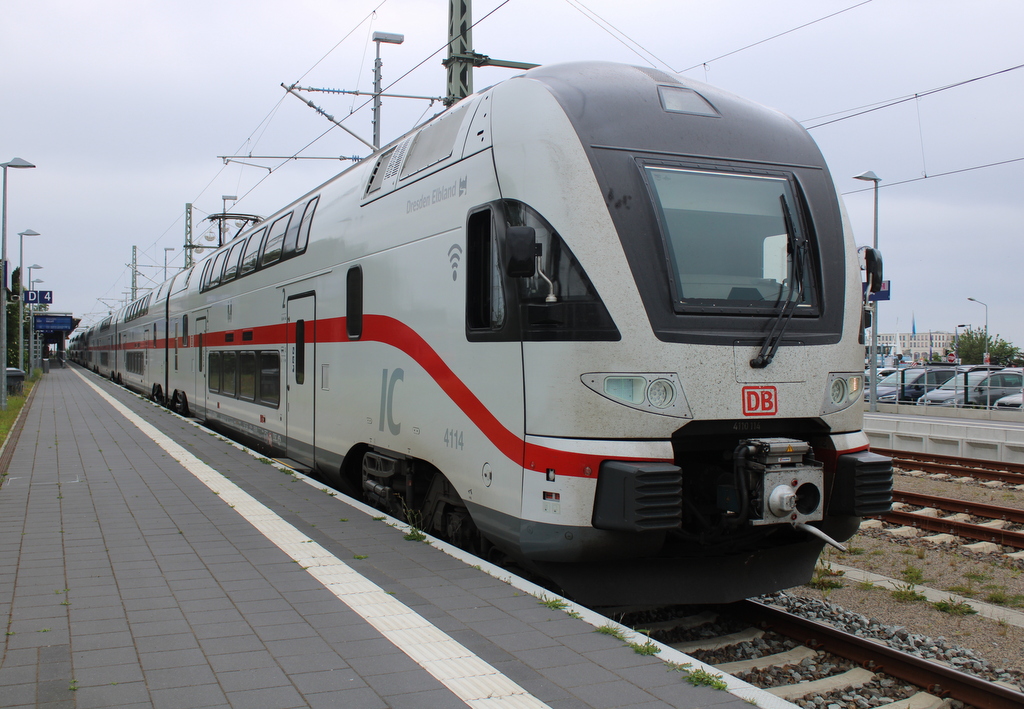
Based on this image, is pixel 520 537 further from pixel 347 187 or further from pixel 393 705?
pixel 347 187

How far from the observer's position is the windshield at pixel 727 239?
5.02 meters

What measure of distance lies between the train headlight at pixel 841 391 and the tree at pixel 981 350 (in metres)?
62.6

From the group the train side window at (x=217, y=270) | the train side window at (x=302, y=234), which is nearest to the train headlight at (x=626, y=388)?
the train side window at (x=302, y=234)

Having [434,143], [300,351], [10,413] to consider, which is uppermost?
[434,143]

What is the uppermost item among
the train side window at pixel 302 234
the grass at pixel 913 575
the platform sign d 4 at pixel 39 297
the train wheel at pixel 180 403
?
the platform sign d 4 at pixel 39 297

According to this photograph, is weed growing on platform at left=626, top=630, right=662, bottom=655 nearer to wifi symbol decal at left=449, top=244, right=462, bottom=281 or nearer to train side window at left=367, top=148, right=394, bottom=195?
wifi symbol decal at left=449, top=244, right=462, bottom=281

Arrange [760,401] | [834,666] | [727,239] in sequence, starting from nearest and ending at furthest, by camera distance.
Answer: [834,666]
[760,401]
[727,239]

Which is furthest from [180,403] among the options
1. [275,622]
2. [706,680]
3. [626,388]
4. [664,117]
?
[706,680]

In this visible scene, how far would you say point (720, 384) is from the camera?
494 centimetres

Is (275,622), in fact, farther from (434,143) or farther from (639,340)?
(434,143)

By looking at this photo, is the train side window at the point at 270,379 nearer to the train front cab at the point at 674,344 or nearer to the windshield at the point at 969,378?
the train front cab at the point at 674,344

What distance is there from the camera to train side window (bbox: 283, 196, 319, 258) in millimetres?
9578

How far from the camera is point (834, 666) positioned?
4.72 metres

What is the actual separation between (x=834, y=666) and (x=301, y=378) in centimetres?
659
